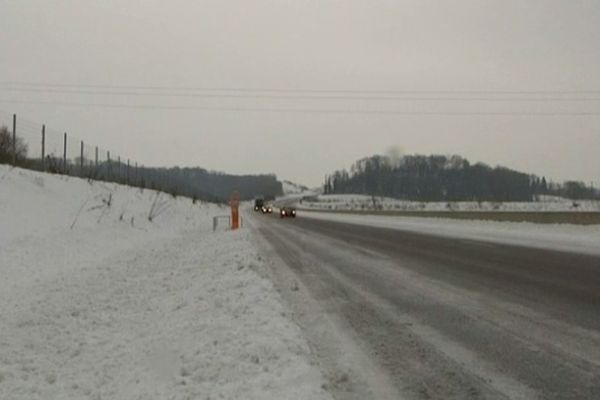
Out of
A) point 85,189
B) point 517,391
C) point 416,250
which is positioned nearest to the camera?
point 517,391

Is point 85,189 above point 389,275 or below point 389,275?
above

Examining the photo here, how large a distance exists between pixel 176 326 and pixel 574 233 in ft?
84.8

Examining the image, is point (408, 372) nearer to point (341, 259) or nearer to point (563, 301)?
point (563, 301)

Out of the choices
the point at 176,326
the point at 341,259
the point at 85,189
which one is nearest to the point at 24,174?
the point at 85,189

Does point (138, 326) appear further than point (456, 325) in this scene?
No

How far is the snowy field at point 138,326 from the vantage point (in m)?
5.48

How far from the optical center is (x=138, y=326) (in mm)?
8117

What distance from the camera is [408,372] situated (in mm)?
5969

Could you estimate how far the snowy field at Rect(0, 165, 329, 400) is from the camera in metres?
5.48

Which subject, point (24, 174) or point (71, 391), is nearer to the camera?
point (71, 391)

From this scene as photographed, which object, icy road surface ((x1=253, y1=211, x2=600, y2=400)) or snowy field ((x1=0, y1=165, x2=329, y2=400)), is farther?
icy road surface ((x1=253, y1=211, x2=600, y2=400))

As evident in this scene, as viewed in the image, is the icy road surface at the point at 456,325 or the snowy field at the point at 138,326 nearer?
the snowy field at the point at 138,326

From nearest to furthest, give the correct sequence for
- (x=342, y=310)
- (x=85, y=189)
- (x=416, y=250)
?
(x=342, y=310)
(x=416, y=250)
(x=85, y=189)

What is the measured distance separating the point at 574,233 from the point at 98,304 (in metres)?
25.5
